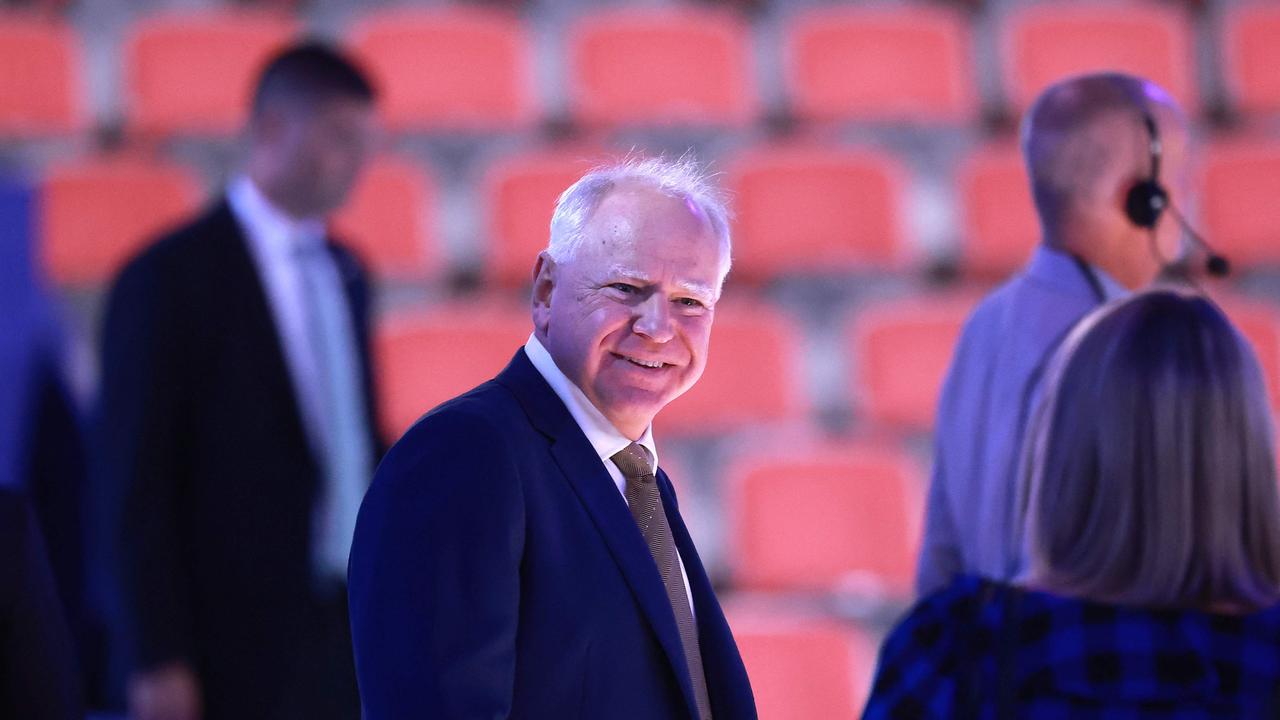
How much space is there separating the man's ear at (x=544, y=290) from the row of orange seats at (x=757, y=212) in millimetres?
2428

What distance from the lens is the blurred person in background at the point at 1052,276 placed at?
5.64 ft

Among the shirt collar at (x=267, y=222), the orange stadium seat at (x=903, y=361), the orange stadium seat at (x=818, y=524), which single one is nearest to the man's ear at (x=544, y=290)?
the shirt collar at (x=267, y=222)

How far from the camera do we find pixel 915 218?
13.4ft

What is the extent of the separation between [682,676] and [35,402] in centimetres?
155

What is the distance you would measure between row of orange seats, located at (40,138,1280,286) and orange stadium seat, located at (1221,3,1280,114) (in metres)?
0.40

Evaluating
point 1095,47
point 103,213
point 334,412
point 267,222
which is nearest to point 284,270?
point 267,222

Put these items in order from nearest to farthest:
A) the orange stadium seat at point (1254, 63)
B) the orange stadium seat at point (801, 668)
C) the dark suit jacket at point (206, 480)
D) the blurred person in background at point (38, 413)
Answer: the dark suit jacket at point (206, 480), the blurred person in background at point (38, 413), the orange stadium seat at point (801, 668), the orange stadium seat at point (1254, 63)

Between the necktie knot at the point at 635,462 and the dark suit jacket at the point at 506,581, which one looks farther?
the necktie knot at the point at 635,462

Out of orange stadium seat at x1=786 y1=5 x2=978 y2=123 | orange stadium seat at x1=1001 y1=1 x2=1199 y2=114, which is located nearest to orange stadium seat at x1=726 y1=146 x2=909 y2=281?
orange stadium seat at x1=786 y1=5 x2=978 y2=123

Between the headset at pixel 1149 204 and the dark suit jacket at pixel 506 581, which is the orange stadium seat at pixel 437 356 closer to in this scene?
the headset at pixel 1149 204

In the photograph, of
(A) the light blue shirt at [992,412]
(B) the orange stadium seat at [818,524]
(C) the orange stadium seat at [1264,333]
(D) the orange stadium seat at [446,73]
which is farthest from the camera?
(D) the orange stadium seat at [446,73]

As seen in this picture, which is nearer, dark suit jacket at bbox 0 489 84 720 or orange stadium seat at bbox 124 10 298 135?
dark suit jacket at bbox 0 489 84 720

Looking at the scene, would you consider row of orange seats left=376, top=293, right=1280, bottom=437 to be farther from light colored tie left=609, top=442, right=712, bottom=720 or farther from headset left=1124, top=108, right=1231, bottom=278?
light colored tie left=609, top=442, right=712, bottom=720

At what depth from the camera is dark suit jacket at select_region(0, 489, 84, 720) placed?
1084 mm
